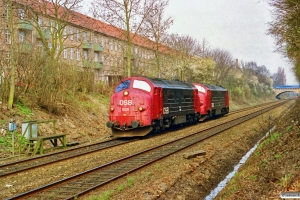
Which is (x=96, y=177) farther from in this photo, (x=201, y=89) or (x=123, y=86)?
(x=201, y=89)

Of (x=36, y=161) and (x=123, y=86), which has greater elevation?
(x=123, y=86)

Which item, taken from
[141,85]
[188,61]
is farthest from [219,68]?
[141,85]

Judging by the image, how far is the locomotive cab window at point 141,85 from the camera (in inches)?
722

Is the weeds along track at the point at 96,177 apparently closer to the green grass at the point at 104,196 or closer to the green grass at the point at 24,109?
the green grass at the point at 104,196

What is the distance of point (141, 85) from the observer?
1856 cm

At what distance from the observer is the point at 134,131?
18.5 metres

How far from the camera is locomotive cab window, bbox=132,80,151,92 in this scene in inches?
722

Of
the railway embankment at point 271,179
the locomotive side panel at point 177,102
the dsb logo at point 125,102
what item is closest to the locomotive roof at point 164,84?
the locomotive side panel at point 177,102

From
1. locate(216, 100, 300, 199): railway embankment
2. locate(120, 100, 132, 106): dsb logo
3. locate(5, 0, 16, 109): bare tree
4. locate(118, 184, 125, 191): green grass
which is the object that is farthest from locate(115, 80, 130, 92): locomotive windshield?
locate(118, 184, 125, 191): green grass

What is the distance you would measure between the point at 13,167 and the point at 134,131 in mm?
7730

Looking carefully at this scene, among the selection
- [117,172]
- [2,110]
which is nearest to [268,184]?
[117,172]

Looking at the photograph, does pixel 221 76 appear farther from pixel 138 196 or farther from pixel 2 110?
pixel 138 196

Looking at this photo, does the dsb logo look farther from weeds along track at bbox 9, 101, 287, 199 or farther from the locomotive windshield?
weeds along track at bbox 9, 101, 287, 199

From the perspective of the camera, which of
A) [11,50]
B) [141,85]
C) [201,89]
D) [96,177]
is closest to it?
[96,177]
